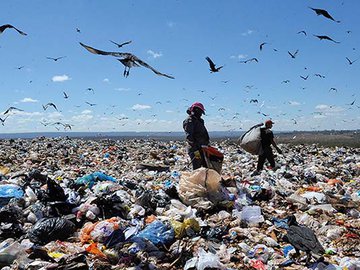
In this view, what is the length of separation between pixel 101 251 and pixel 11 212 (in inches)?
52.2

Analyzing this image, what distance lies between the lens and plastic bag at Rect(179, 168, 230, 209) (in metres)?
4.50

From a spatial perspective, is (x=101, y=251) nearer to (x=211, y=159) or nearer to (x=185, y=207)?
(x=185, y=207)

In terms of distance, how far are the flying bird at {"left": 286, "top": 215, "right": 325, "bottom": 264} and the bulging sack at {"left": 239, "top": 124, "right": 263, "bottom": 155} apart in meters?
4.11

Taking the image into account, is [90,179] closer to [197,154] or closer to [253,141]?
[197,154]

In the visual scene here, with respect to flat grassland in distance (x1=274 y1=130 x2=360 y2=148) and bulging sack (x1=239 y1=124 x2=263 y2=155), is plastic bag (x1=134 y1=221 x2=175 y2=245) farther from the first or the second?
flat grassland in distance (x1=274 y1=130 x2=360 y2=148)

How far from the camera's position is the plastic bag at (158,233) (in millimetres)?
3406

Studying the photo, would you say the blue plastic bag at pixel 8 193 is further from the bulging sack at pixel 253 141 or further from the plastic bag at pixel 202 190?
the bulging sack at pixel 253 141

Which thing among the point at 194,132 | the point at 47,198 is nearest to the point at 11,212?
the point at 47,198

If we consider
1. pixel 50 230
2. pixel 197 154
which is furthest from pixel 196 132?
pixel 50 230

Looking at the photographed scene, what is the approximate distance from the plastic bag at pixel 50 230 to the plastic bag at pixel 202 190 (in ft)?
5.22

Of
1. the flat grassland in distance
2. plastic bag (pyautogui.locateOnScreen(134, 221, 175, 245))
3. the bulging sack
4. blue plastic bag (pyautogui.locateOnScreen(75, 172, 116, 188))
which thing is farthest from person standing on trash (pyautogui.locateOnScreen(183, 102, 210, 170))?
the flat grassland in distance

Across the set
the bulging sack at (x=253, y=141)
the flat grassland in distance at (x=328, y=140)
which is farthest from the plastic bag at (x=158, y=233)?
the flat grassland in distance at (x=328, y=140)

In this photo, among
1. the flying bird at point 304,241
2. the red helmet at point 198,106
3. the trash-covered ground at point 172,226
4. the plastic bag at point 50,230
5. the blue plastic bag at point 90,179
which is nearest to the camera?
the trash-covered ground at point 172,226

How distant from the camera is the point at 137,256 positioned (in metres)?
3.15
